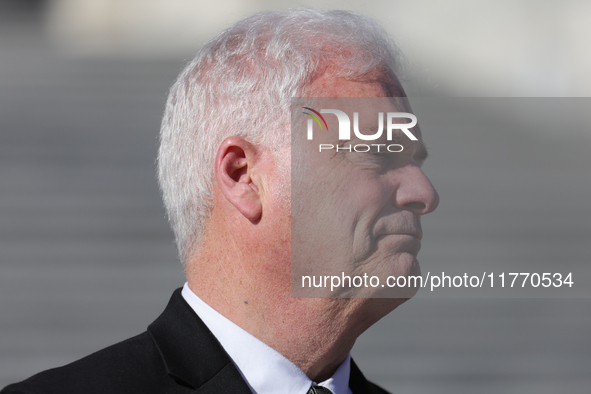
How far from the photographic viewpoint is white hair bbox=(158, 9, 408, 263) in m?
1.48

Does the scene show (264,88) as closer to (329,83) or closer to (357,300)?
(329,83)

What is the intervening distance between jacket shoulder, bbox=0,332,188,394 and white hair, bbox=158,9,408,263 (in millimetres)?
342

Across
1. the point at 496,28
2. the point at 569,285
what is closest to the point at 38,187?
the point at 496,28

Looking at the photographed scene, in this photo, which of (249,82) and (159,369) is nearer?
(159,369)

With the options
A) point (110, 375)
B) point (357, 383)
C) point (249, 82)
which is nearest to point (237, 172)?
point (249, 82)

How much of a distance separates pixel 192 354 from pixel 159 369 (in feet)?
0.31

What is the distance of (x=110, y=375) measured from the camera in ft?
4.47

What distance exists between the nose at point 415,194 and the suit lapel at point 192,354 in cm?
62

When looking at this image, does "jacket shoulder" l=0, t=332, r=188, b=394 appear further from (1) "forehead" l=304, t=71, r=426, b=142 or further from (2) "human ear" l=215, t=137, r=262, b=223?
(1) "forehead" l=304, t=71, r=426, b=142

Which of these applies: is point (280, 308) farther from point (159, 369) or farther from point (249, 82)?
point (249, 82)

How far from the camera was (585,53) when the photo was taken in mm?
4160

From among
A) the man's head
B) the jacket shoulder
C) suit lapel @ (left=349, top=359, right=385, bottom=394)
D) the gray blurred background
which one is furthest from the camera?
the gray blurred background
